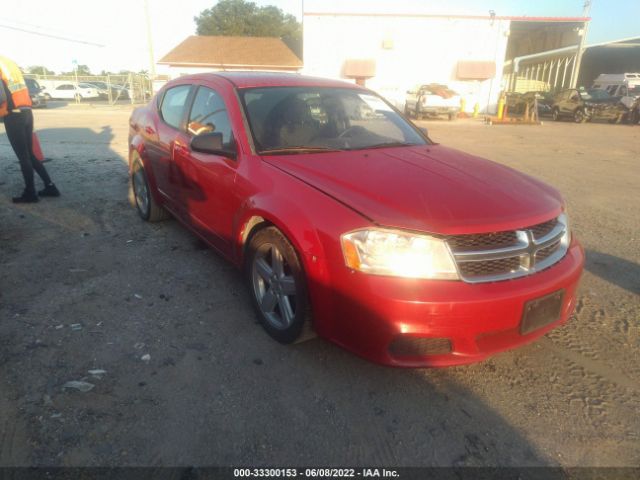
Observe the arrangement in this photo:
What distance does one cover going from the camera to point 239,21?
50906 mm

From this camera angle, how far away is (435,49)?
27078 millimetres

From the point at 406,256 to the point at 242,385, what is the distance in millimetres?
1136

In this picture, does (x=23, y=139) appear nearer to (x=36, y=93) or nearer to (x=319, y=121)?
(x=319, y=121)

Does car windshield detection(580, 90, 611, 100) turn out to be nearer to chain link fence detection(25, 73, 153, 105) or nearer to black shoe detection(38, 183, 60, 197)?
black shoe detection(38, 183, 60, 197)

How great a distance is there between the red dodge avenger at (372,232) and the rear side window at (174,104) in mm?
597

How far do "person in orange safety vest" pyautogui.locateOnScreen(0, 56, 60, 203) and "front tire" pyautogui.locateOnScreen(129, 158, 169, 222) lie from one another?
141cm

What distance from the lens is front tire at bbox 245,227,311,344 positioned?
2.43m

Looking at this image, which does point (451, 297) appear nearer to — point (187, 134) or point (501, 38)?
point (187, 134)

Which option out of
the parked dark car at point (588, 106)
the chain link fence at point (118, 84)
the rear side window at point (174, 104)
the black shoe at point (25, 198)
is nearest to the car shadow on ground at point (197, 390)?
the rear side window at point (174, 104)

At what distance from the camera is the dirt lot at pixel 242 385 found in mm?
1990

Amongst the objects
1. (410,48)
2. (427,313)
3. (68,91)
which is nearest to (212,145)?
(427,313)

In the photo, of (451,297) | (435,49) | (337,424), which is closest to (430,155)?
(451,297)

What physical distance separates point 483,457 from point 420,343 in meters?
0.56

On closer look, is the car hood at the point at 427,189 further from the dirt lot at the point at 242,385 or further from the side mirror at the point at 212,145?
the dirt lot at the point at 242,385
